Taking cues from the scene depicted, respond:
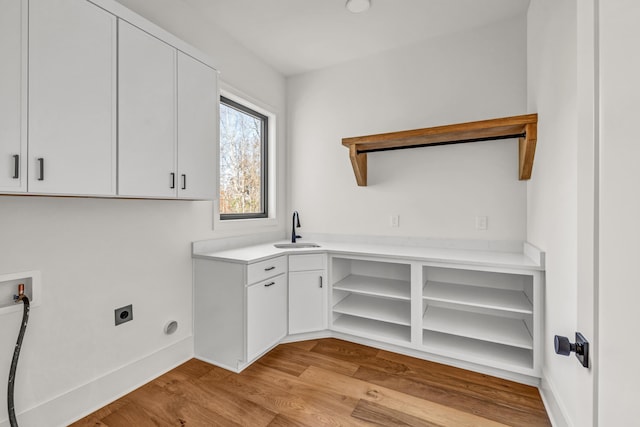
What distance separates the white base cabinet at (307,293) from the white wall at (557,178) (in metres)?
1.58

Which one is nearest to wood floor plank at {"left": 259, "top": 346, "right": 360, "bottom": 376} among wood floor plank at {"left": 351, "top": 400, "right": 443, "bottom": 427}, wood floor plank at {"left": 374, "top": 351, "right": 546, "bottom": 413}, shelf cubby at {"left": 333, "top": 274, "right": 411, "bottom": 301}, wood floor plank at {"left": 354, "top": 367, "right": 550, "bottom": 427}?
wood floor plank at {"left": 354, "top": 367, "right": 550, "bottom": 427}

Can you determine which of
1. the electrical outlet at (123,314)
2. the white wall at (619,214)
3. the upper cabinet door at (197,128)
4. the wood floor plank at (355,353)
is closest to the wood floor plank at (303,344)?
the wood floor plank at (355,353)

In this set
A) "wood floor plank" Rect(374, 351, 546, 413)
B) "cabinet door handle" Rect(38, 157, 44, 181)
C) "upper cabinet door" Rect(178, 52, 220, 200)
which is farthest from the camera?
"upper cabinet door" Rect(178, 52, 220, 200)

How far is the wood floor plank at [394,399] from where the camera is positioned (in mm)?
1639

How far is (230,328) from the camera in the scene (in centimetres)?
216

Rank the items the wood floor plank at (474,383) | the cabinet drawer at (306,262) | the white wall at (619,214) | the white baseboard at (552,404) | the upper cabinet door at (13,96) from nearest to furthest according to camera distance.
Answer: the white wall at (619,214) < the upper cabinet door at (13,96) < the white baseboard at (552,404) < the wood floor plank at (474,383) < the cabinet drawer at (306,262)

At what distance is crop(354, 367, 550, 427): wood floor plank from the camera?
1.65 metres

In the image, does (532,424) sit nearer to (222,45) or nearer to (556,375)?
(556,375)

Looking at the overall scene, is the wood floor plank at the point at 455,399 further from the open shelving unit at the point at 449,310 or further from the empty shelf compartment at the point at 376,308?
the empty shelf compartment at the point at 376,308

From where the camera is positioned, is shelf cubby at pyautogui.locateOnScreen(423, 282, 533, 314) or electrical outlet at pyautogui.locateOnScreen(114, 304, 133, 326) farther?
shelf cubby at pyautogui.locateOnScreen(423, 282, 533, 314)

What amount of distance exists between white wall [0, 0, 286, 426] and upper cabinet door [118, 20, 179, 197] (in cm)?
33

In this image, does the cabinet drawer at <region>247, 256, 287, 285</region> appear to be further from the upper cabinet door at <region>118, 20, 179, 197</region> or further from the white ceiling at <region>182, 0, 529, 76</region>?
the white ceiling at <region>182, 0, 529, 76</region>

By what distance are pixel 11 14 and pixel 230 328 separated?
6.50 feet

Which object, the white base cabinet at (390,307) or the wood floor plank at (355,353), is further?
the wood floor plank at (355,353)
